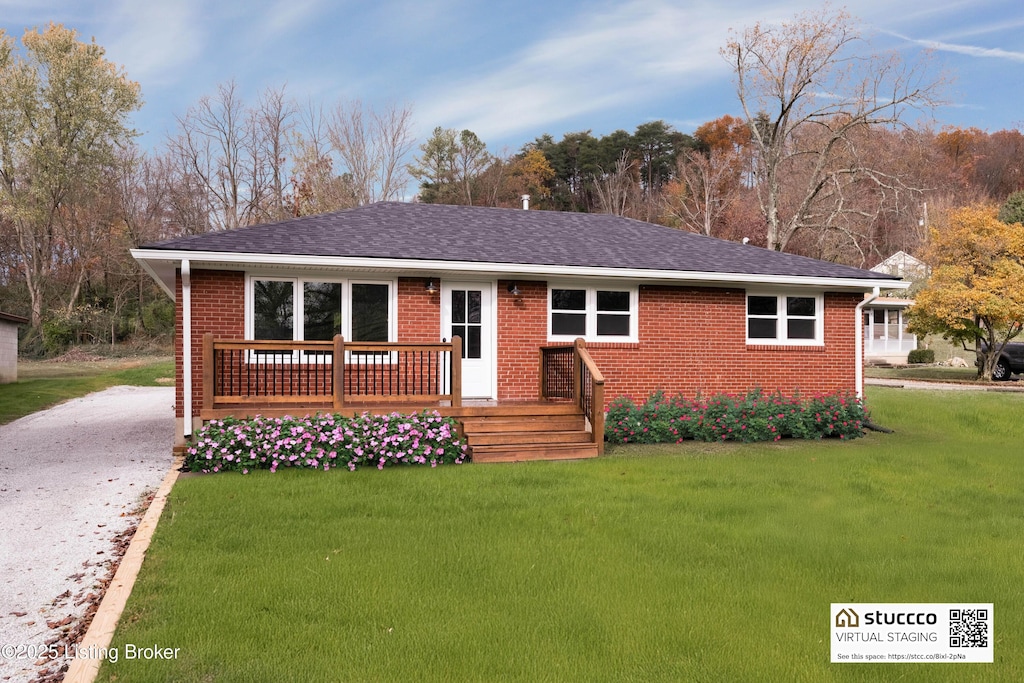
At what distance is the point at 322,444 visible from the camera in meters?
8.99

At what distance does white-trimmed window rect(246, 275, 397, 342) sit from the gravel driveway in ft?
8.11

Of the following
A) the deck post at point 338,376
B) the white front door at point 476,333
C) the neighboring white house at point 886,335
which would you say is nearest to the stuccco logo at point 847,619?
the deck post at point 338,376

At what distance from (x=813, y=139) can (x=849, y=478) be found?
112 feet

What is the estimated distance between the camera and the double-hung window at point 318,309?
10992 mm

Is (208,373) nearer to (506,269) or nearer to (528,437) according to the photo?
(528,437)

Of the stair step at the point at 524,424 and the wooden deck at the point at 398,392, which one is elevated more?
the wooden deck at the point at 398,392

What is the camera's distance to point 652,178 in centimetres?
4747

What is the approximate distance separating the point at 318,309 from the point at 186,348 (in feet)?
6.52

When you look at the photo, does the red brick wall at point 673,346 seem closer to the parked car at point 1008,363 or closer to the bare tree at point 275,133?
the parked car at point 1008,363

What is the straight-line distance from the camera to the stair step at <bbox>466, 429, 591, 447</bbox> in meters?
9.74

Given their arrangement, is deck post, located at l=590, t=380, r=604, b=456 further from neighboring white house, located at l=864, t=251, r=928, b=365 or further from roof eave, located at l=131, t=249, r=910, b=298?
neighboring white house, located at l=864, t=251, r=928, b=365

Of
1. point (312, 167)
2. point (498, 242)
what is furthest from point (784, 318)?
point (312, 167)

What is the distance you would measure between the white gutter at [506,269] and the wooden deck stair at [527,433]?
229cm

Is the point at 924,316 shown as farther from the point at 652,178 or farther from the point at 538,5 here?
the point at 652,178
